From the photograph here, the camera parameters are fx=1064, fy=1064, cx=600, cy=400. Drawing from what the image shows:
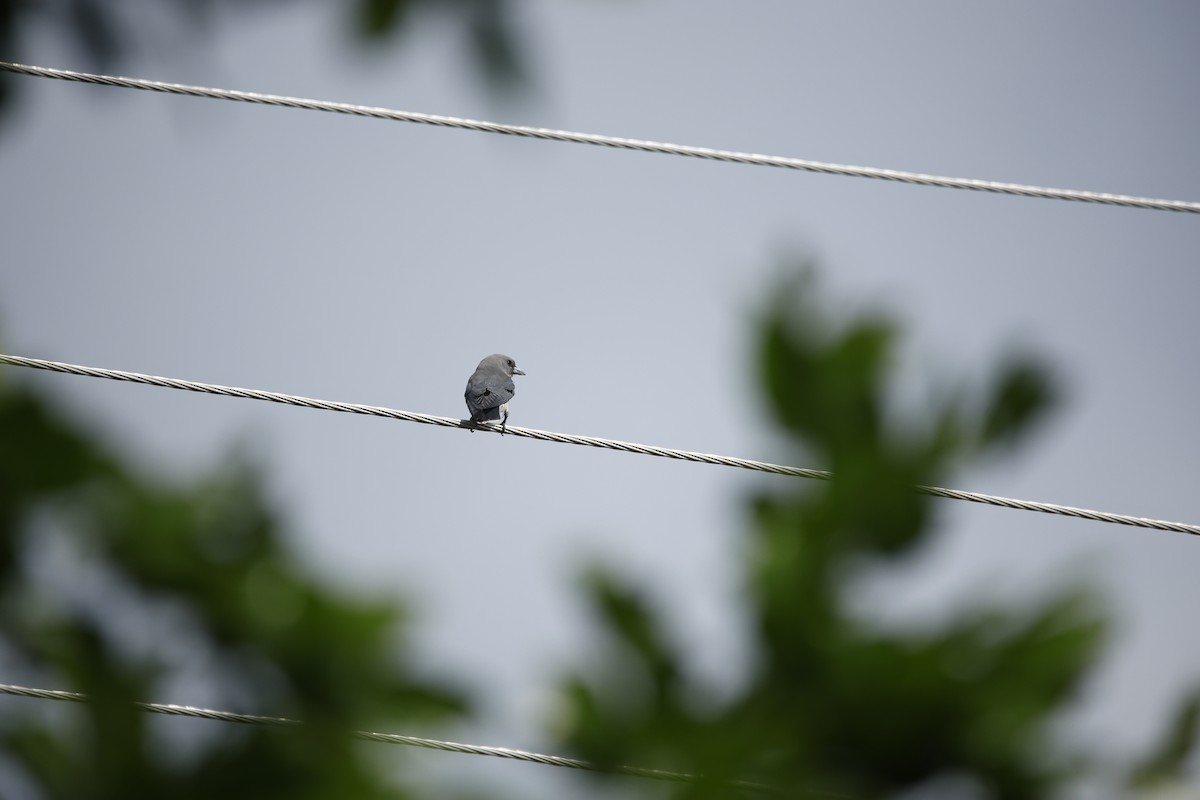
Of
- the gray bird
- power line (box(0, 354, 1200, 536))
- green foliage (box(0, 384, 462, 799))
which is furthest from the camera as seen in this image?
the gray bird

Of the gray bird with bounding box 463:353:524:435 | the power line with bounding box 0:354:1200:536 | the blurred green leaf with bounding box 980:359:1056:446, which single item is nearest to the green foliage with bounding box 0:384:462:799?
the blurred green leaf with bounding box 980:359:1056:446

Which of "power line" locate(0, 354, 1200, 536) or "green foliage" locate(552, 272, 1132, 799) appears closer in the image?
"green foliage" locate(552, 272, 1132, 799)

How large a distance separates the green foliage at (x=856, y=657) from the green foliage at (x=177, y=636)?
8.4 inches

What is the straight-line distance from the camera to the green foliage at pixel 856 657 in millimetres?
1139

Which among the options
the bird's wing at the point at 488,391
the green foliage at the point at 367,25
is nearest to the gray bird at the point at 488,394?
the bird's wing at the point at 488,391

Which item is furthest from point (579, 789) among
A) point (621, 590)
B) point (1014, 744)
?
point (1014, 744)

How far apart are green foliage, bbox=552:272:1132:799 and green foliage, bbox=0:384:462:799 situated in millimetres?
214

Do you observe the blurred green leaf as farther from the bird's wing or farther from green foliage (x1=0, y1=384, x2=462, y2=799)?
the bird's wing

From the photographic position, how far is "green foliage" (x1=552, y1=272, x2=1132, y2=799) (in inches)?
44.8

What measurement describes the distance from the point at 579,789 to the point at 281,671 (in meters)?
0.36

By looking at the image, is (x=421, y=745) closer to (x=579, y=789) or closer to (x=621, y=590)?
(x=579, y=789)

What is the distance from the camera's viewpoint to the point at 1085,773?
1199 mm

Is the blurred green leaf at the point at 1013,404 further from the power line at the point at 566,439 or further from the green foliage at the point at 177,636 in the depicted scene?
the power line at the point at 566,439

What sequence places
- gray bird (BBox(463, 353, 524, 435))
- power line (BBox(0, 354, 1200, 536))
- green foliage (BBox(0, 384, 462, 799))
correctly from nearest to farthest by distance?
1. green foliage (BBox(0, 384, 462, 799))
2. power line (BBox(0, 354, 1200, 536))
3. gray bird (BBox(463, 353, 524, 435))
